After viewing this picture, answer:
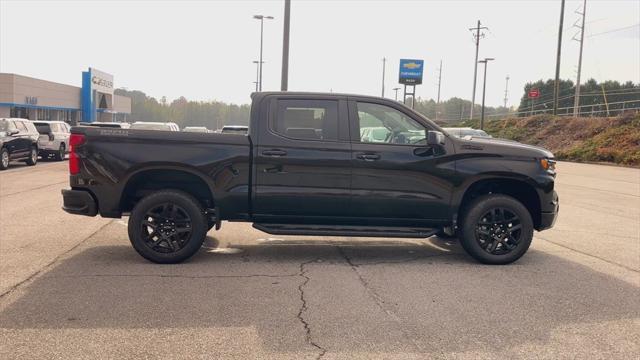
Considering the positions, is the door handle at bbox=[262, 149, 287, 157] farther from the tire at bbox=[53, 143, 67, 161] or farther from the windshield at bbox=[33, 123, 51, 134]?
the tire at bbox=[53, 143, 67, 161]

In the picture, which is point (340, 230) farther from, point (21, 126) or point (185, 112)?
point (185, 112)

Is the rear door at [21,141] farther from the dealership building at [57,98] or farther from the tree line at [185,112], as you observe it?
the tree line at [185,112]

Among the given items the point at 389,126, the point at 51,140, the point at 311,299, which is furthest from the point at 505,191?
the point at 51,140

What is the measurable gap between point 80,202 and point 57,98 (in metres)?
55.6

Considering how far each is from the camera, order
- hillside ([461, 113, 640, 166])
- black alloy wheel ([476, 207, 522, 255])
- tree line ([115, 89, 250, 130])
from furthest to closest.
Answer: tree line ([115, 89, 250, 130]) < hillside ([461, 113, 640, 166]) < black alloy wheel ([476, 207, 522, 255])

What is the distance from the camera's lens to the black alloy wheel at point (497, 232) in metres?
6.77

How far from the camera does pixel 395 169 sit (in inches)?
256

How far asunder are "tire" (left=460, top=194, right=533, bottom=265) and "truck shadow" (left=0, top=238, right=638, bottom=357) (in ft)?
0.58

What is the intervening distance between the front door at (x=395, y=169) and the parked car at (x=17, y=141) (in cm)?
1616

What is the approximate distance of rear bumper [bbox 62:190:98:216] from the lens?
6367 millimetres

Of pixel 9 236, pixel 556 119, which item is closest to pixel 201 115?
pixel 556 119

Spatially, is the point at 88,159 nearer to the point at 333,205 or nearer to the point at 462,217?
the point at 333,205

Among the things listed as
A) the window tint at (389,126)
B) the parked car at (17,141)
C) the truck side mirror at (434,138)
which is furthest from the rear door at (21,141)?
the truck side mirror at (434,138)

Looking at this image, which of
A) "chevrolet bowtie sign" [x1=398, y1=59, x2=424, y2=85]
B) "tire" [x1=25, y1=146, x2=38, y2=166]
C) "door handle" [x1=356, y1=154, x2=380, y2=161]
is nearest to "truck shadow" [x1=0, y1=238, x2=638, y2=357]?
"door handle" [x1=356, y1=154, x2=380, y2=161]
